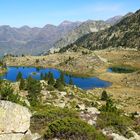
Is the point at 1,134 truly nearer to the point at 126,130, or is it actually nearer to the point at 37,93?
the point at 126,130

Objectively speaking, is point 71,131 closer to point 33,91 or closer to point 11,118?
point 11,118

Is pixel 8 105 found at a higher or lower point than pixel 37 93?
higher

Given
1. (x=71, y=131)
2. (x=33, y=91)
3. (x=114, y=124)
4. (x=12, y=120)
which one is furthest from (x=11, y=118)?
(x=33, y=91)

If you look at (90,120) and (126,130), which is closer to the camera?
(126,130)

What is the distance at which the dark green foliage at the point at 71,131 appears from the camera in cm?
3102

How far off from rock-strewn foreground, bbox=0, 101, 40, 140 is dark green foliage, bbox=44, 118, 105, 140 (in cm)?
551

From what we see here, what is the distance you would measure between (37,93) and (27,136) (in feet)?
158

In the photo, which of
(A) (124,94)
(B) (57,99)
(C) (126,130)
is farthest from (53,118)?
(A) (124,94)

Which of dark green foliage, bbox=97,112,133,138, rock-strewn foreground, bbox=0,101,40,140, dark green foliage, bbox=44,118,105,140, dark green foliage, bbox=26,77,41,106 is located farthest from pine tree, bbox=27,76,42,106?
rock-strewn foreground, bbox=0,101,40,140

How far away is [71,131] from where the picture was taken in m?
31.3

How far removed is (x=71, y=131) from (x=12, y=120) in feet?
23.8

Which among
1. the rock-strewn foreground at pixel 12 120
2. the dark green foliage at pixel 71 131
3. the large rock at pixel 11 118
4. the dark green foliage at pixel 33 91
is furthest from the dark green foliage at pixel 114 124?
the dark green foliage at pixel 33 91

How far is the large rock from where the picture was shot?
25719mm

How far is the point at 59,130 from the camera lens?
31578 millimetres
